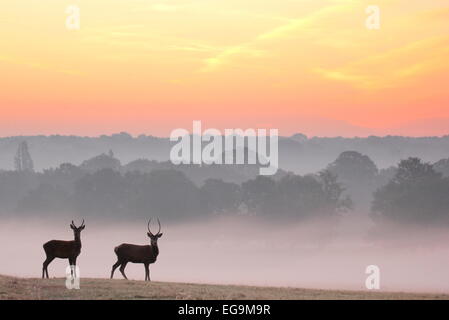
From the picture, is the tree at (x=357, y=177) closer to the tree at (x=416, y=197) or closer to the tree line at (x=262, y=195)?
the tree line at (x=262, y=195)

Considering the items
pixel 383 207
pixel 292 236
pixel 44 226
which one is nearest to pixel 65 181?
pixel 44 226

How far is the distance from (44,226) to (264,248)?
2087 inches

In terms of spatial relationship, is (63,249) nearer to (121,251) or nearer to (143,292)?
(121,251)

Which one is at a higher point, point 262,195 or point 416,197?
point 262,195

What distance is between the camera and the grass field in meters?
31.9

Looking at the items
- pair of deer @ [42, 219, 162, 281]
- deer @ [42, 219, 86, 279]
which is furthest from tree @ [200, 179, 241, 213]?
deer @ [42, 219, 86, 279]

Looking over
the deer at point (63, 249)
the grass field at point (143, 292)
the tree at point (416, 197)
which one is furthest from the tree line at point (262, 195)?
the deer at point (63, 249)

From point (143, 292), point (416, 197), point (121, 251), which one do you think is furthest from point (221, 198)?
point (143, 292)

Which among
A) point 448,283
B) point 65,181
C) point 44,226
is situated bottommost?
point 448,283

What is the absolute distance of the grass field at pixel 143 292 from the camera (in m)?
31.9

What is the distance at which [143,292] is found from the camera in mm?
33000
